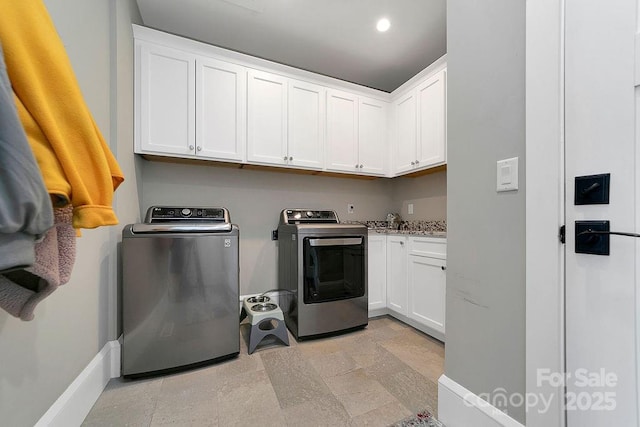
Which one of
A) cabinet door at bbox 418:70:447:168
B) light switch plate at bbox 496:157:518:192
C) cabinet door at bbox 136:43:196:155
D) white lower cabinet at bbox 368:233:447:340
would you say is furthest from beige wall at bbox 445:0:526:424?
cabinet door at bbox 136:43:196:155

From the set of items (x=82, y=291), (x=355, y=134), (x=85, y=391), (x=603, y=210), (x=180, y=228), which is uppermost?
(x=355, y=134)

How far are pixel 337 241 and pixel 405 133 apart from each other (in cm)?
135

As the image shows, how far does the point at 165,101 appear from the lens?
1816 millimetres

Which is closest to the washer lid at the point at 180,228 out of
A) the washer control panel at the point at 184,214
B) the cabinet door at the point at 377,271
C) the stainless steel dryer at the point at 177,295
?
the stainless steel dryer at the point at 177,295

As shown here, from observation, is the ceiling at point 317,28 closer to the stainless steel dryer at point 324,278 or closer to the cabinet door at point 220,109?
the cabinet door at point 220,109

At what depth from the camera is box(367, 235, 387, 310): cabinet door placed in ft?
7.69

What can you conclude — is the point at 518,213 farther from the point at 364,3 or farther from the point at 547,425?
the point at 364,3

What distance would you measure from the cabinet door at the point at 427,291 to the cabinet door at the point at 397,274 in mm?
86

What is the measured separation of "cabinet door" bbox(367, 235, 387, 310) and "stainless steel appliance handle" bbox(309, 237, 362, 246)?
0.71 ft

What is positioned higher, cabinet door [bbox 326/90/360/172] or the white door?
cabinet door [bbox 326/90/360/172]

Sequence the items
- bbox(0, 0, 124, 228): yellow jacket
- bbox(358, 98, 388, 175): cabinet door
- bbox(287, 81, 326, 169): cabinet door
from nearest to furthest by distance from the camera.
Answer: bbox(0, 0, 124, 228): yellow jacket → bbox(287, 81, 326, 169): cabinet door → bbox(358, 98, 388, 175): cabinet door

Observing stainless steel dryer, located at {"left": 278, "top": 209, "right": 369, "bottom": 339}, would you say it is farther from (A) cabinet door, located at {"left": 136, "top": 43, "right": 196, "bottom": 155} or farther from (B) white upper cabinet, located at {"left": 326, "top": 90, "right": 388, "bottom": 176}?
(A) cabinet door, located at {"left": 136, "top": 43, "right": 196, "bottom": 155}

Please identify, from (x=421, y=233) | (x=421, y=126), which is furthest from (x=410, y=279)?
(x=421, y=126)

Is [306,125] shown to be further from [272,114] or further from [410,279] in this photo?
[410,279]
